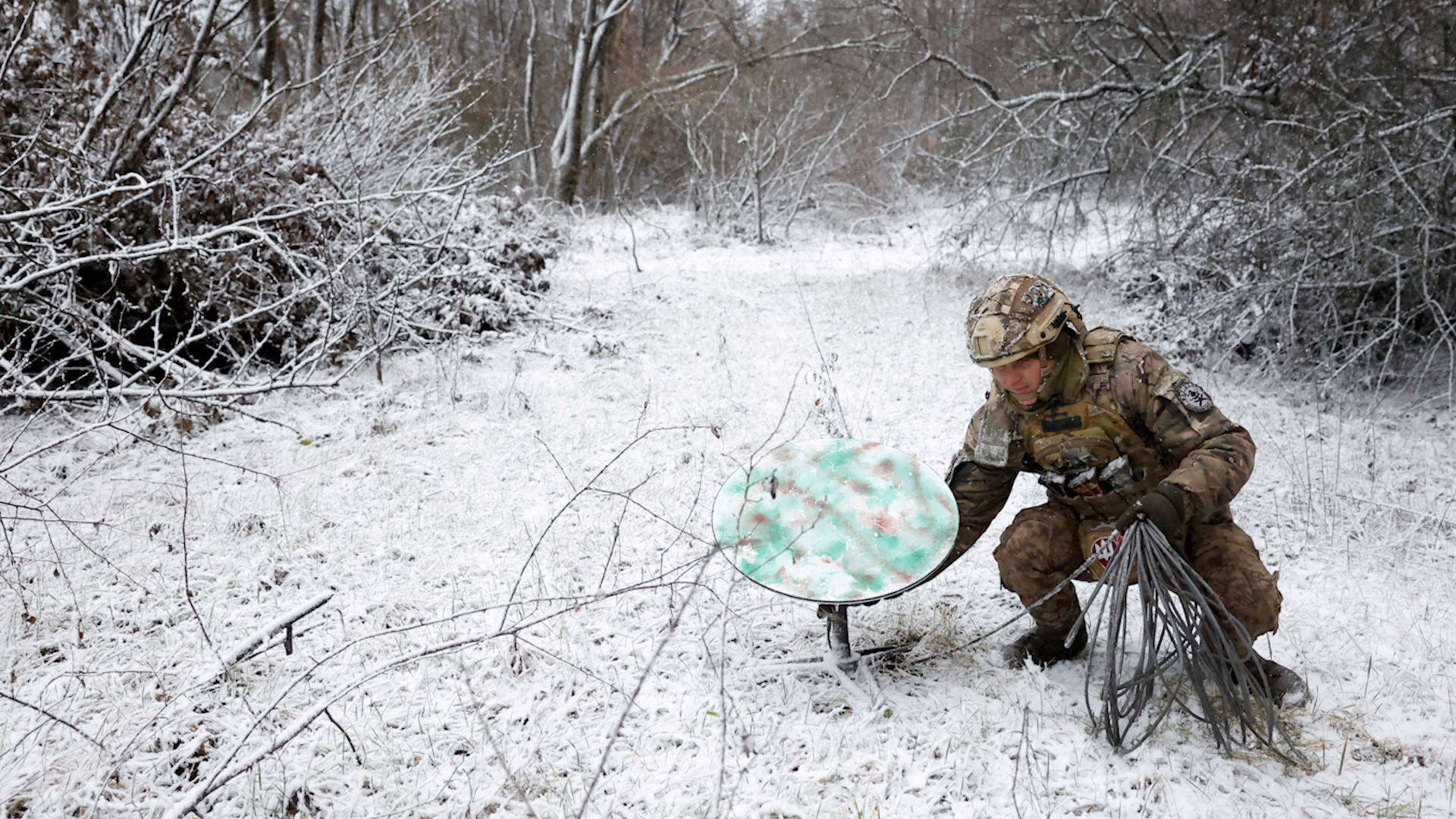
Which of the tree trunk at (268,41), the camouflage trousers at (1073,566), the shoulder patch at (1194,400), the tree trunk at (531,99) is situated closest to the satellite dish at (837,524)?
the camouflage trousers at (1073,566)

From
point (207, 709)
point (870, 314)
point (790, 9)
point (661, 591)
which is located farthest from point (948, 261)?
point (790, 9)

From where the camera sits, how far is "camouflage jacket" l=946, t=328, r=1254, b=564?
2260mm

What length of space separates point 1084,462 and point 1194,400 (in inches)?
14.3

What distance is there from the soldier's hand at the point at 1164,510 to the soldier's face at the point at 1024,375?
1.48 feet

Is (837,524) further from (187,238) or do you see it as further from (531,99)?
(531,99)

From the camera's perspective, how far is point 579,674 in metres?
2.71

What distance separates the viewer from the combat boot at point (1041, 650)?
271 cm

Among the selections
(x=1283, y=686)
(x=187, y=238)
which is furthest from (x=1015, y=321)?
(x=187, y=238)

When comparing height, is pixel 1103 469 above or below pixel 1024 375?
below

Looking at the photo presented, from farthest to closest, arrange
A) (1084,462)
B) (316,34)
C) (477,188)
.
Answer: (316,34), (477,188), (1084,462)

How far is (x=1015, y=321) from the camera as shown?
230cm

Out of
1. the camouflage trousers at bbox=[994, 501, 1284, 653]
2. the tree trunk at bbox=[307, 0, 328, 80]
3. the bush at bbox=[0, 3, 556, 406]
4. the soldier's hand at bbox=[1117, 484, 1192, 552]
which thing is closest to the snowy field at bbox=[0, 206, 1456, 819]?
the camouflage trousers at bbox=[994, 501, 1284, 653]

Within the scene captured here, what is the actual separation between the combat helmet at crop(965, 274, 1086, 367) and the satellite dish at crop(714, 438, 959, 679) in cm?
47

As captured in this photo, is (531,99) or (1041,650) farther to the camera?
(531,99)
